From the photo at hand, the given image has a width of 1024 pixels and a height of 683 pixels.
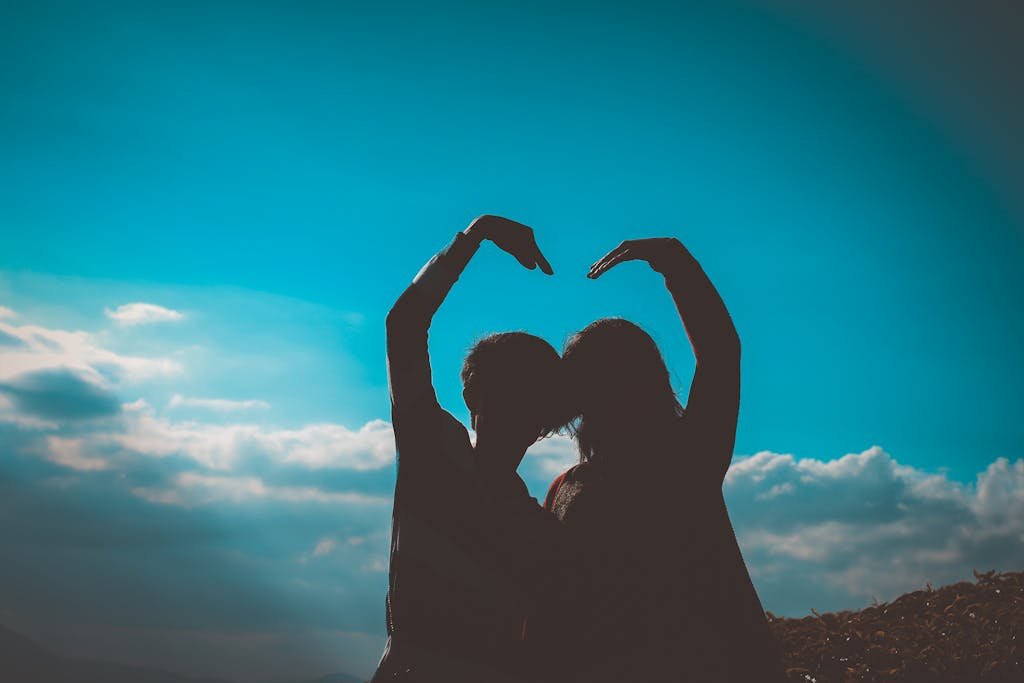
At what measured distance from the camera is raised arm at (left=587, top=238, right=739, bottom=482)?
349 centimetres

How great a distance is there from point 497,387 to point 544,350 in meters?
0.37

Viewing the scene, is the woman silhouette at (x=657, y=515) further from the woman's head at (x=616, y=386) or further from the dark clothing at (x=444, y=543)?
the dark clothing at (x=444, y=543)

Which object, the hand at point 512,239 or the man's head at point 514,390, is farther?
the hand at point 512,239

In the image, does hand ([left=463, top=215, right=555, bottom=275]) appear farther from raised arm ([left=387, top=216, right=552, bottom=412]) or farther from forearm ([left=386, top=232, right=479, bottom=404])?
forearm ([left=386, top=232, right=479, bottom=404])

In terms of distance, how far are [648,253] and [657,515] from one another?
4.91ft

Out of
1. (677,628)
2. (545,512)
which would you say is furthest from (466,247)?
(677,628)

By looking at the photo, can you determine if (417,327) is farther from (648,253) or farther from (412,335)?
(648,253)

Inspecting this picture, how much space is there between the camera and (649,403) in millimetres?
3857

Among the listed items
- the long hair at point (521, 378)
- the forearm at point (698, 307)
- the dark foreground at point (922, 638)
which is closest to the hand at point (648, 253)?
the forearm at point (698, 307)

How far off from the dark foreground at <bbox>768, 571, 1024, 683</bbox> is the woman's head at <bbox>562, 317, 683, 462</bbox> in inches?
85.8

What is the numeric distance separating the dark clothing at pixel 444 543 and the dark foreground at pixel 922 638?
2378mm

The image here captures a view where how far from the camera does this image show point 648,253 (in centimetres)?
407

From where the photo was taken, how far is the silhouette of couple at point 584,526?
3.21 m

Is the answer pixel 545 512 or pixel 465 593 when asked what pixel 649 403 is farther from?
pixel 465 593
